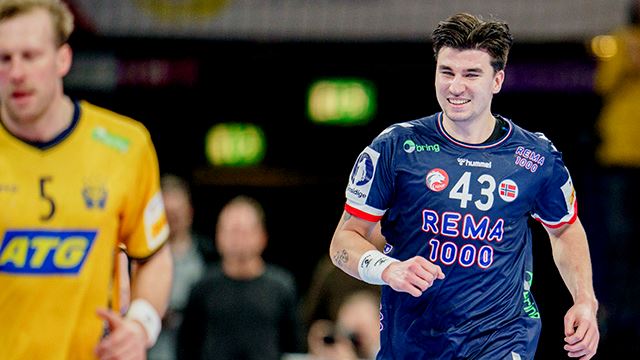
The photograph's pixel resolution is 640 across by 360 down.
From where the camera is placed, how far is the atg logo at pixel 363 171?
Result: 20.2 ft

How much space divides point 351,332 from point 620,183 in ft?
10.9

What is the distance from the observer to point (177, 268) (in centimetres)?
1085

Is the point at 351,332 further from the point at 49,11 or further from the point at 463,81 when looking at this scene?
the point at 49,11

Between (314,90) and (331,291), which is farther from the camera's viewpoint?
(314,90)

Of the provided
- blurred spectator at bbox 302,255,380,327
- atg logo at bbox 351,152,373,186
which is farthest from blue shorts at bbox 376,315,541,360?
blurred spectator at bbox 302,255,380,327

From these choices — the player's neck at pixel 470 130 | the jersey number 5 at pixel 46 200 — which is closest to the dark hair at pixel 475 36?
the player's neck at pixel 470 130

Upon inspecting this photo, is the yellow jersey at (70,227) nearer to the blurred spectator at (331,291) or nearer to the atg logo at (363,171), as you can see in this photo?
the atg logo at (363,171)

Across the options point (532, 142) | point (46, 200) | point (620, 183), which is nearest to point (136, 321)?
point (46, 200)

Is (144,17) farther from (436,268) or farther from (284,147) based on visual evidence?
(436,268)

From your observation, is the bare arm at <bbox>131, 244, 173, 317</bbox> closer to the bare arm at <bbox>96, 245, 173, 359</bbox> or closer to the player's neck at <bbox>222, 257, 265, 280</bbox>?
the bare arm at <bbox>96, 245, 173, 359</bbox>

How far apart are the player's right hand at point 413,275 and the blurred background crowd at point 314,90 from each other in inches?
239

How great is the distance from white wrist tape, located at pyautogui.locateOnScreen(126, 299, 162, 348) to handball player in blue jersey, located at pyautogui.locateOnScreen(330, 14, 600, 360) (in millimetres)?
1040

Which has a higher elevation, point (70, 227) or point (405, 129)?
point (405, 129)

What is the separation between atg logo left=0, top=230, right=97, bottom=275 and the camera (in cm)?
525
